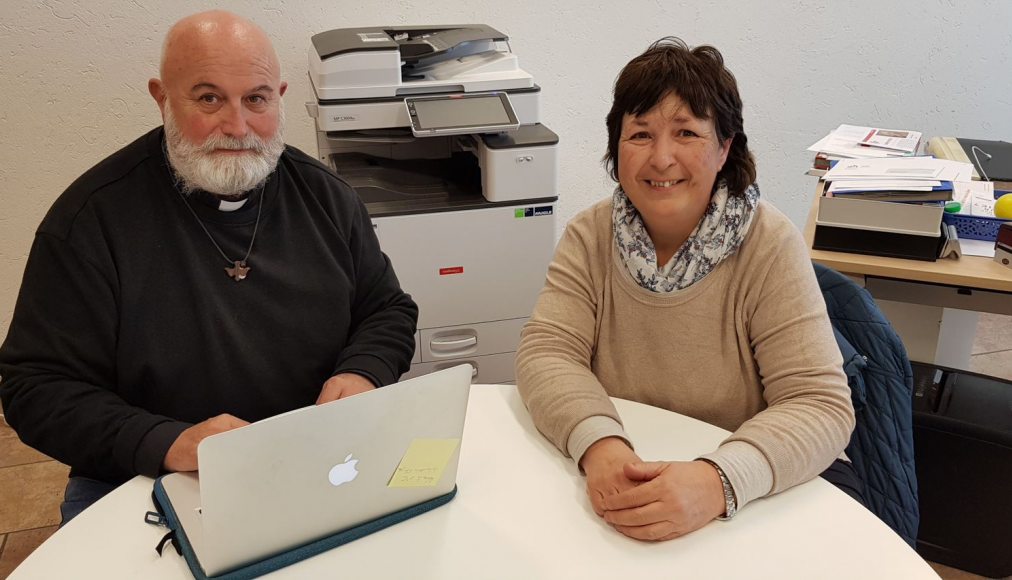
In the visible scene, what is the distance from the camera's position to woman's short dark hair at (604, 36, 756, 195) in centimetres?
146

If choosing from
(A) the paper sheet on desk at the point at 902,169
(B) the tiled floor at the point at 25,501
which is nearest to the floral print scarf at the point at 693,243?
(A) the paper sheet on desk at the point at 902,169

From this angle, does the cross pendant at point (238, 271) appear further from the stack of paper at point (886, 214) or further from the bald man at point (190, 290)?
the stack of paper at point (886, 214)

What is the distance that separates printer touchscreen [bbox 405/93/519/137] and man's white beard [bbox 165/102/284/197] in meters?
0.71

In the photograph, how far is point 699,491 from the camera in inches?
46.5

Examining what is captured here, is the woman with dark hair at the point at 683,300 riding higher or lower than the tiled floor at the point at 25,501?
higher

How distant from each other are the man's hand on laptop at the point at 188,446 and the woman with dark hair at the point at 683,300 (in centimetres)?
50

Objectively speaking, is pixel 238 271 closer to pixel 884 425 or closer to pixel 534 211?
pixel 534 211

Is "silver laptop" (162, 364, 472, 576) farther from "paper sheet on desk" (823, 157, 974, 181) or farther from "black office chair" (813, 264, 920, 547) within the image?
"paper sheet on desk" (823, 157, 974, 181)

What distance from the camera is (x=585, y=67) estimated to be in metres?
3.26

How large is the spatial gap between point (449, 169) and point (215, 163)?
118 cm

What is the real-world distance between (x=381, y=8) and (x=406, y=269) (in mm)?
1070

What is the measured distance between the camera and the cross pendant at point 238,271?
1.56 metres

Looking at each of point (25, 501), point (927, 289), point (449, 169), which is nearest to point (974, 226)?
point (927, 289)

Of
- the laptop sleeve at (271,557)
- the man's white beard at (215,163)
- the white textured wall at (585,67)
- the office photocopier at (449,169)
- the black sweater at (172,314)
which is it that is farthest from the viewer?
the white textured wall at (585,67)
